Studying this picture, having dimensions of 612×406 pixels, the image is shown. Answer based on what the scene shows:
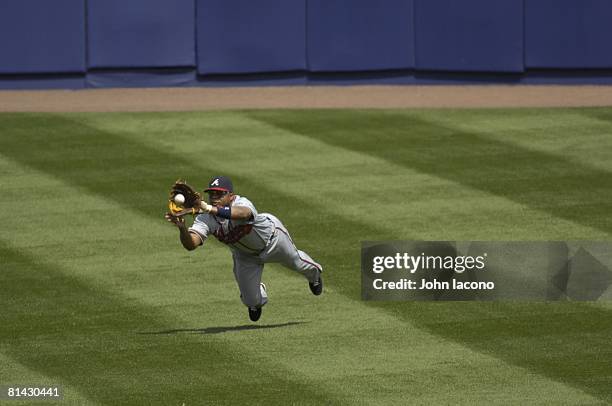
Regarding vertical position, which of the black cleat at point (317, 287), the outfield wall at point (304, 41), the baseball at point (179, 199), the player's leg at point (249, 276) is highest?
the outfield wall at point (304, 41)

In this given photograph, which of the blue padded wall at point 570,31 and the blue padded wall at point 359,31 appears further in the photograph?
the blue padded wall at point 359,31

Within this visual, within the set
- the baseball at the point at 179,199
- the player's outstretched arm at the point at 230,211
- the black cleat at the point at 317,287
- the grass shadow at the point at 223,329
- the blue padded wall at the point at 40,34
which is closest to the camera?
the baseball at the point at 179,199

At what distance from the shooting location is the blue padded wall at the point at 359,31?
24078 millimetres

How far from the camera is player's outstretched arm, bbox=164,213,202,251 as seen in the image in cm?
1139

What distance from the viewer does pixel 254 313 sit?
1286 cm

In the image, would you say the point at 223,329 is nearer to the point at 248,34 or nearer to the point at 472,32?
the point at 248,34

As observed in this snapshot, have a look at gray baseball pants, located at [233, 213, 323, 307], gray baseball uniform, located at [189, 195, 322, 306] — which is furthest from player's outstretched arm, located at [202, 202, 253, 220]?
gray baseball pants, located at [233, 213, 323, 307]

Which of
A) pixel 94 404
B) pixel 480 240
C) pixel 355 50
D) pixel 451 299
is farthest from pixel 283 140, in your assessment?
pixel 94 404

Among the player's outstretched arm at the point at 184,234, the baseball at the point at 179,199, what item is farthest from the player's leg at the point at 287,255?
the baseball at the point at 179,199

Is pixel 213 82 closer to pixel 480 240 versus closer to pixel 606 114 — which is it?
pixel 606 114

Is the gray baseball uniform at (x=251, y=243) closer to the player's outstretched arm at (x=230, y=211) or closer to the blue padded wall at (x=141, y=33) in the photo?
the player's outstretched arm at (x=230, y=211)

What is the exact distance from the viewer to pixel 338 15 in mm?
24141

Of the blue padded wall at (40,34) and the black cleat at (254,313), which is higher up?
the blue padded wall at (40,34)

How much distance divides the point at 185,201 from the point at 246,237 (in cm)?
100
